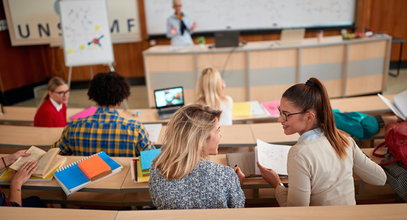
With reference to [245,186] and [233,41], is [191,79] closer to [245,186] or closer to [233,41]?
[233,41]

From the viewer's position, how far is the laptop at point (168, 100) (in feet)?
11.0

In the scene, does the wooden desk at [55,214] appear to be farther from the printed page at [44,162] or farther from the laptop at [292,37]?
the laptop at [292,37]

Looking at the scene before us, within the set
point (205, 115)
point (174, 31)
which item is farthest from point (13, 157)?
point (174, 31)

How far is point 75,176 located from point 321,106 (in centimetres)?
138

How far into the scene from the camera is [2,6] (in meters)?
6.44

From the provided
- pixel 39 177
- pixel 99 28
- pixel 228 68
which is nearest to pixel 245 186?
pixel 39 177

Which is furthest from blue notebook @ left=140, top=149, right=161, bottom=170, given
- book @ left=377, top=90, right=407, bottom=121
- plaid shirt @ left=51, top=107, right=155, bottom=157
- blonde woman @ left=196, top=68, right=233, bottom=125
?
book @ left=377, top=90, right=407, bottom=121

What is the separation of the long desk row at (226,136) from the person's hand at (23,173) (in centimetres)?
65

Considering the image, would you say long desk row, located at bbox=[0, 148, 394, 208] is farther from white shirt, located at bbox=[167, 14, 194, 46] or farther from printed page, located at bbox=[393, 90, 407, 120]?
white shirt, located at bbox=[167, 14, 194, 46]

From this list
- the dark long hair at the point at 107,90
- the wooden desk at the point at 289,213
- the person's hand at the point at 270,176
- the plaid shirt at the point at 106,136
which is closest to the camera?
the wooden desk at the point at 289,213

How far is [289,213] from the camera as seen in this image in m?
1.34

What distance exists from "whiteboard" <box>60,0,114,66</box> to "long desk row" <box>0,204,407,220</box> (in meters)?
A: 3.95

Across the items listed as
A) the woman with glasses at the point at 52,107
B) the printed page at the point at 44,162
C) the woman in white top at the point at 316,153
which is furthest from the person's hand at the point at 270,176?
the woman with glasses at the point at 52,107

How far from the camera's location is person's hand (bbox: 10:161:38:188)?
6.09ft
